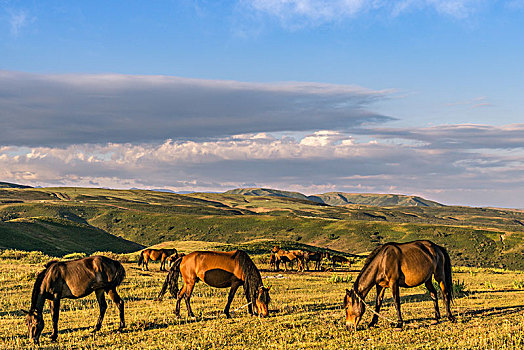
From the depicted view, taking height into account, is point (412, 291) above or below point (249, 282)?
below

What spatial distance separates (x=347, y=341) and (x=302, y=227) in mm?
111830

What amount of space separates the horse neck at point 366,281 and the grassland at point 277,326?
117 centimetres

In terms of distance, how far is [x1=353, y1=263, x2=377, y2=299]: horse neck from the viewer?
48.9ft

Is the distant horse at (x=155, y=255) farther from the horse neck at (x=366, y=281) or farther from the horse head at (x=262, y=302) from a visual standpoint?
the horse neck at (x=366, y=281)

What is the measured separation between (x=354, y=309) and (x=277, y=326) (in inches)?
97.8

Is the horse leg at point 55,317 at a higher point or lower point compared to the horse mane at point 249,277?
lower

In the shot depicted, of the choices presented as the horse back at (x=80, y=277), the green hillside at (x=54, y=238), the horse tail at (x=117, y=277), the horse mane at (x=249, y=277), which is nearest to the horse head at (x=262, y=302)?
the horse mane at (x=249, y=277)

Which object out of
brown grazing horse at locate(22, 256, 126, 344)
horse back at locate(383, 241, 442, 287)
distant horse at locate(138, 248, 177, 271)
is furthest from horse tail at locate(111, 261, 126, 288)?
distant horse at locate(138, 248, 177, 271)

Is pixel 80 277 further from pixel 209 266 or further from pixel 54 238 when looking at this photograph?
pixel 54 238

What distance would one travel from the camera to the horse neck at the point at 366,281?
586 inches

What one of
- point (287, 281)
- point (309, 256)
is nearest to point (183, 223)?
point (309, 256)

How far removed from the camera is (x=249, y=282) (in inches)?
652

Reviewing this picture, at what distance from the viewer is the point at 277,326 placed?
15.1 m

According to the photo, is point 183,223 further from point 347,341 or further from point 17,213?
point 347,341
